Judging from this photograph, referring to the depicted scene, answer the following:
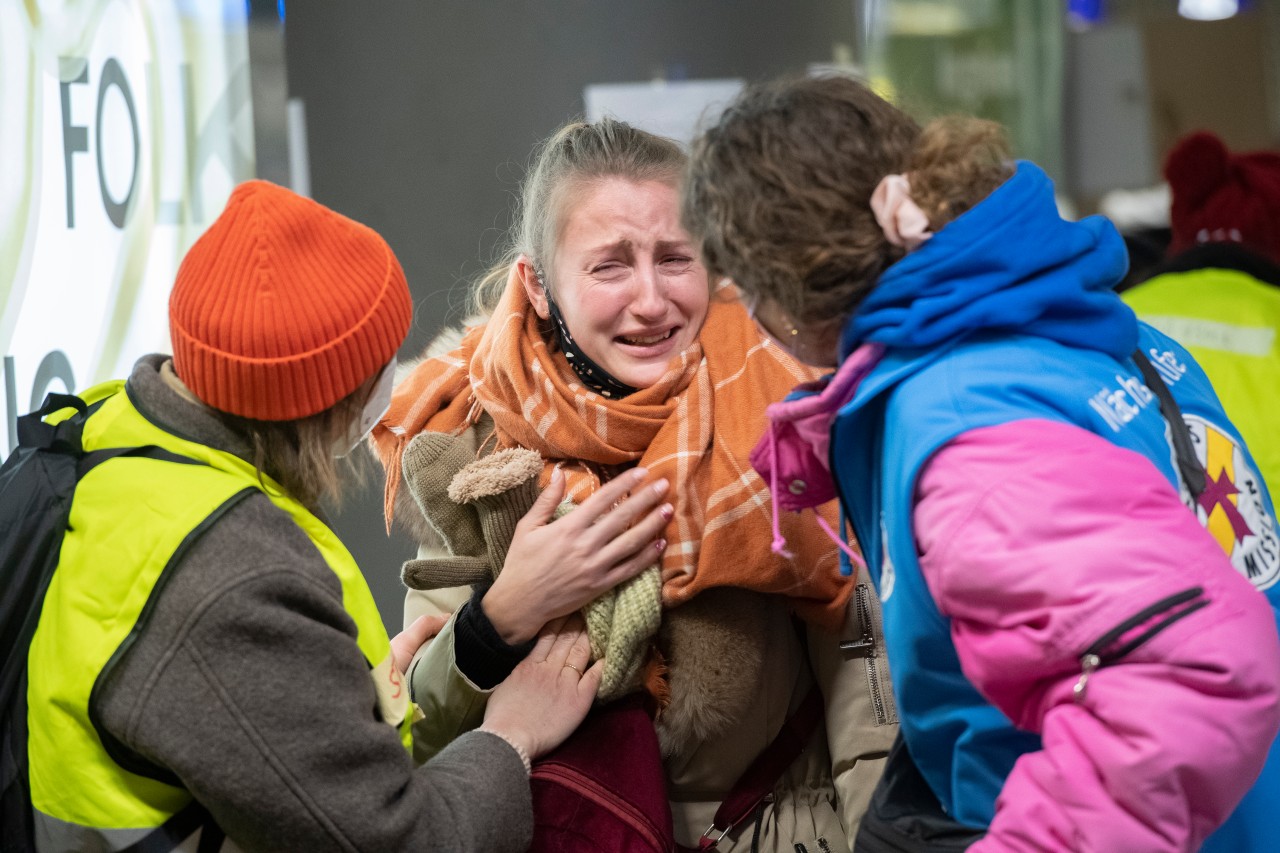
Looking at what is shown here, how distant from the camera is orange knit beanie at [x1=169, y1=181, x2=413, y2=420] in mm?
1204

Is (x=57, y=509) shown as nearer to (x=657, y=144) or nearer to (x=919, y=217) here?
(x=919, y=217)

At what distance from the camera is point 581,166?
6.00 ft

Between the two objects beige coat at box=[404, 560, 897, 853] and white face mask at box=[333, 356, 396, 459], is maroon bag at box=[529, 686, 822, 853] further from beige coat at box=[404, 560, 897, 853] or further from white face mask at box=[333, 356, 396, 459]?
white face mask at box=[333, 356, 396, 459]

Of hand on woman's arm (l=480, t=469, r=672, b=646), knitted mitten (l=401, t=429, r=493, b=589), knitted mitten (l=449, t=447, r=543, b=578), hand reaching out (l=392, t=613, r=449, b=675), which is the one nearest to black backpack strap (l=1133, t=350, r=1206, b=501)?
hand on woman's arm (l=480, t=469, r=672, b=646)

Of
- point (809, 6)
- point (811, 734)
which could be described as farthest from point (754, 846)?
point (809, 6)

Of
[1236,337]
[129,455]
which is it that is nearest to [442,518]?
[129,455]

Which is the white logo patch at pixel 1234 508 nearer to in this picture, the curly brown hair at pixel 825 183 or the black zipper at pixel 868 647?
the curly brown hair at pixel 825 183

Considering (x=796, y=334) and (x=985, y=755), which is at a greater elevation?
(x=796, y=334)

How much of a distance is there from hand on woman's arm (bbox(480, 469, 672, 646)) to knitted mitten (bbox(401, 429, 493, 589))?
63 mm

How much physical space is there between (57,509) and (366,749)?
0.37m

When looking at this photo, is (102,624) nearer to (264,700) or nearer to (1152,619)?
(264,700)

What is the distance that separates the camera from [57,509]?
1.20 meters

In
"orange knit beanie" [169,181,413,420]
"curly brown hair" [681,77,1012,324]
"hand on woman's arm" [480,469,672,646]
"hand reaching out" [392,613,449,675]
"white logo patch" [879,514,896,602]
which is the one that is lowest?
"hand reaching out" [392,613,449,675]

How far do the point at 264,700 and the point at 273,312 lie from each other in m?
0.36
